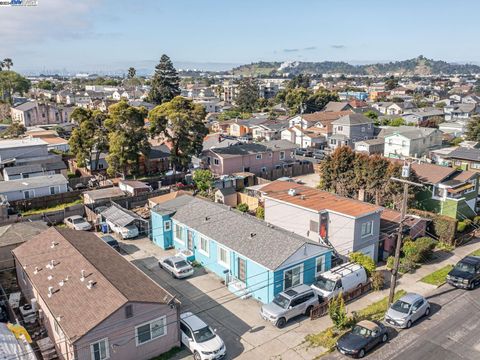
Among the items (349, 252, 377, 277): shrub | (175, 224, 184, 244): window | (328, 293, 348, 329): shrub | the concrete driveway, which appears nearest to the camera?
the concrete driveway

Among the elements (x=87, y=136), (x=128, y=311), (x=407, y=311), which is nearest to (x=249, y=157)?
(x=87, y=136)

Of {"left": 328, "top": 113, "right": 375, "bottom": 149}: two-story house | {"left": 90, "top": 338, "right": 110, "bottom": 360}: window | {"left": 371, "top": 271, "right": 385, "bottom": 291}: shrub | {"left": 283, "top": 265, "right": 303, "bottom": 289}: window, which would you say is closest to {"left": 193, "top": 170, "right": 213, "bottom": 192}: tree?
{"left": 283, "top": 265, "right": 303, "bottom": 289}: window

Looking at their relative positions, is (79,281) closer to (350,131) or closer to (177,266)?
(177,266)

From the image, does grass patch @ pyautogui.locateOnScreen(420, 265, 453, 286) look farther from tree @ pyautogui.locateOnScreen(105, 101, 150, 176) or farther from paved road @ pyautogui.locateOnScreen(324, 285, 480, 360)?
tree @ pyautogui.locateOnScreen(105, 101, 150, 176)

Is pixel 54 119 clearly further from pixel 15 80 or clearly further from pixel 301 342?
pixel 301 342

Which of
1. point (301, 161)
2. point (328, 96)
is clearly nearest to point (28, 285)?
point (301, 161)

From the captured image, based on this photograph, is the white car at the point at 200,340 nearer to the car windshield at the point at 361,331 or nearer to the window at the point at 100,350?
the window at the point at 100,350
